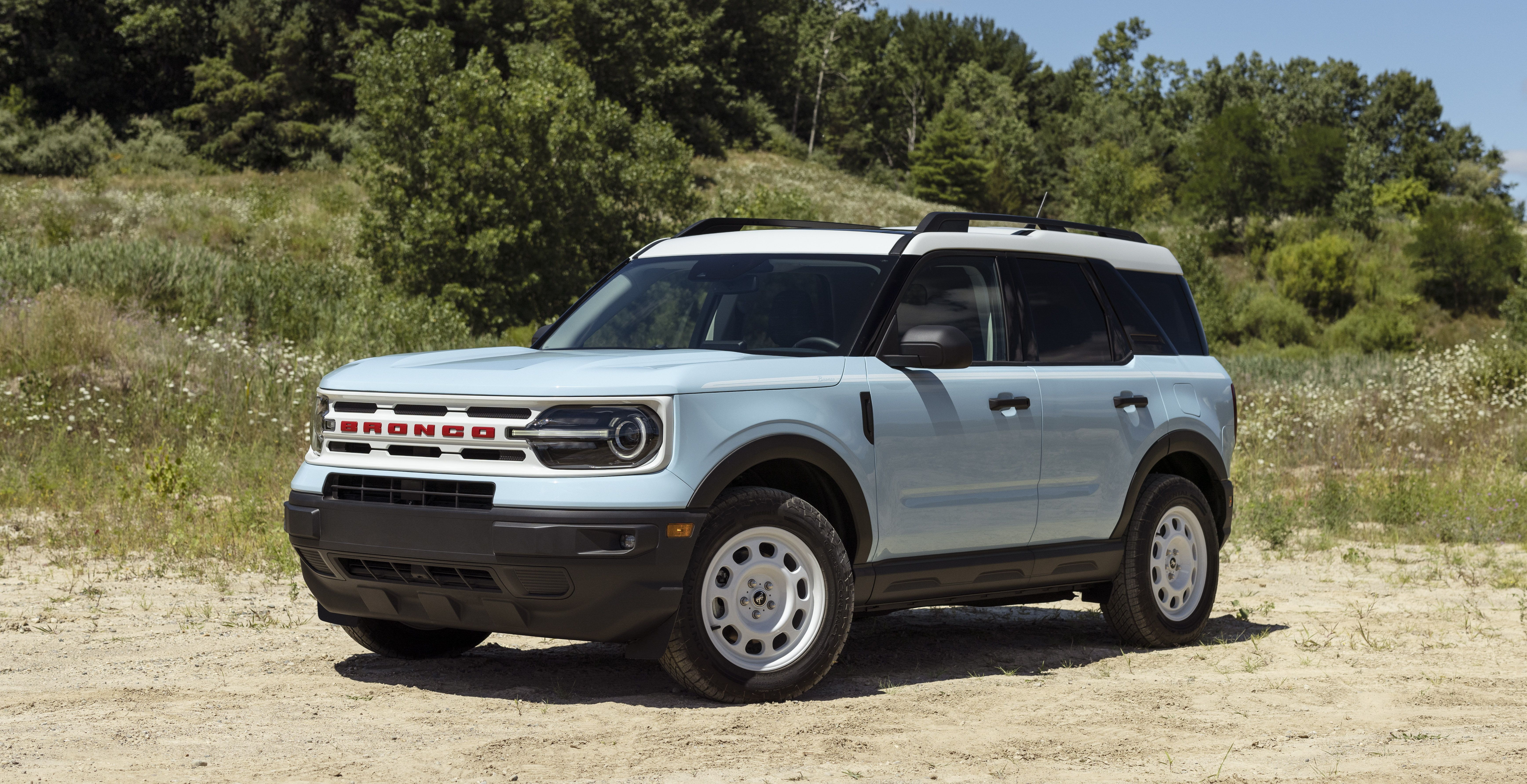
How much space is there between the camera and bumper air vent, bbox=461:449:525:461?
518cm

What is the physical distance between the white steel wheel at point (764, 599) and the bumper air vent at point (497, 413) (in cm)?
90

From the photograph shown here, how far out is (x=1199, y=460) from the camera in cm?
792

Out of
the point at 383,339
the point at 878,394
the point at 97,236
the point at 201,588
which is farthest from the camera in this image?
the point at 97,236

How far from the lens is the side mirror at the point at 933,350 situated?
593 cm

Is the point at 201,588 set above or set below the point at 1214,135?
below

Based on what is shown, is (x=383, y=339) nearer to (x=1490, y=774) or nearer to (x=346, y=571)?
(x=346, y=571)

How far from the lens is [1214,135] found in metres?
92.5

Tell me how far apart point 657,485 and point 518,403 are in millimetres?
594

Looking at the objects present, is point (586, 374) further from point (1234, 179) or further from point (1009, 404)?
point (1234, 179)

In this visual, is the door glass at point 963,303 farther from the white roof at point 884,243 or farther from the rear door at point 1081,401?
the rear door at point 1081,401

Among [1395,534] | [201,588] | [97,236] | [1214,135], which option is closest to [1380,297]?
[1214,135]

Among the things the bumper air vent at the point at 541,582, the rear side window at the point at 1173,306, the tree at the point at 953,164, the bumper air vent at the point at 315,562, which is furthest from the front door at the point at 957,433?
the tree at the point at 953,164

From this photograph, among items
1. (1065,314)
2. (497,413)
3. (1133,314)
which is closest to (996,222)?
(1065,314)

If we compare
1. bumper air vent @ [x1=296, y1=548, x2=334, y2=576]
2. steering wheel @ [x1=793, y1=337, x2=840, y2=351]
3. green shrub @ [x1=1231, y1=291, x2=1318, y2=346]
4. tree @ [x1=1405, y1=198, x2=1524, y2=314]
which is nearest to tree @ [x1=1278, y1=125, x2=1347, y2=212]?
tree @ [x1=1405, y1=198, x2=1524, y2=314]
